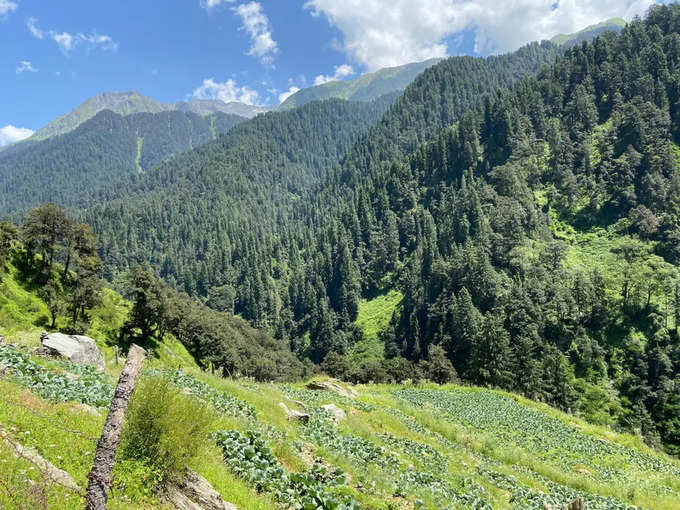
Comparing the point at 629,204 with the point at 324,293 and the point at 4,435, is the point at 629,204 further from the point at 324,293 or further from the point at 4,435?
the point at 4,435

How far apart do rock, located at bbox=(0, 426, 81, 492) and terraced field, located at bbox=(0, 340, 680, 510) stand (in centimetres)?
22

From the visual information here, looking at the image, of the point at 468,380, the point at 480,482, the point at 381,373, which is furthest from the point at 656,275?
the point at 480,482

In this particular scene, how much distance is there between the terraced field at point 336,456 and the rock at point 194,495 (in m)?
0.44

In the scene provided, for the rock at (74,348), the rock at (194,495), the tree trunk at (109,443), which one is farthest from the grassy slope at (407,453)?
the tree trunk at (109,443)

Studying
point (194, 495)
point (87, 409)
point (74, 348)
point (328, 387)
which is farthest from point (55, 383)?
point (328, 387)

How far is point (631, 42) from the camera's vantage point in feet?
586

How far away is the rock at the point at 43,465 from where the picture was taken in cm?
712

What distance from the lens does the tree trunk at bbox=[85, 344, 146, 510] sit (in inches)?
222

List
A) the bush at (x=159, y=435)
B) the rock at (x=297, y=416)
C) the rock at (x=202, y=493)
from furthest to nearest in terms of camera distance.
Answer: the rock at (x=297, y=416) → the rock at (x=202, y=493) → the bush at (x=159, y=435)

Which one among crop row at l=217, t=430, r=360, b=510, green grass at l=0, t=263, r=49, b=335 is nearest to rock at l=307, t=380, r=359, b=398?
crop row at l=217, t=430, r=360, b=510

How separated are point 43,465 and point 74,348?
17759 millimetres

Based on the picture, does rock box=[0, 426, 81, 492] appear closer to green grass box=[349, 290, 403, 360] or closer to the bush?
the bush

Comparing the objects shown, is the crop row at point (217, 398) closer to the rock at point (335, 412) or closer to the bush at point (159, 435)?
the rock at point (335, 412)

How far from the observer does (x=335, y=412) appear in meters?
22.3
